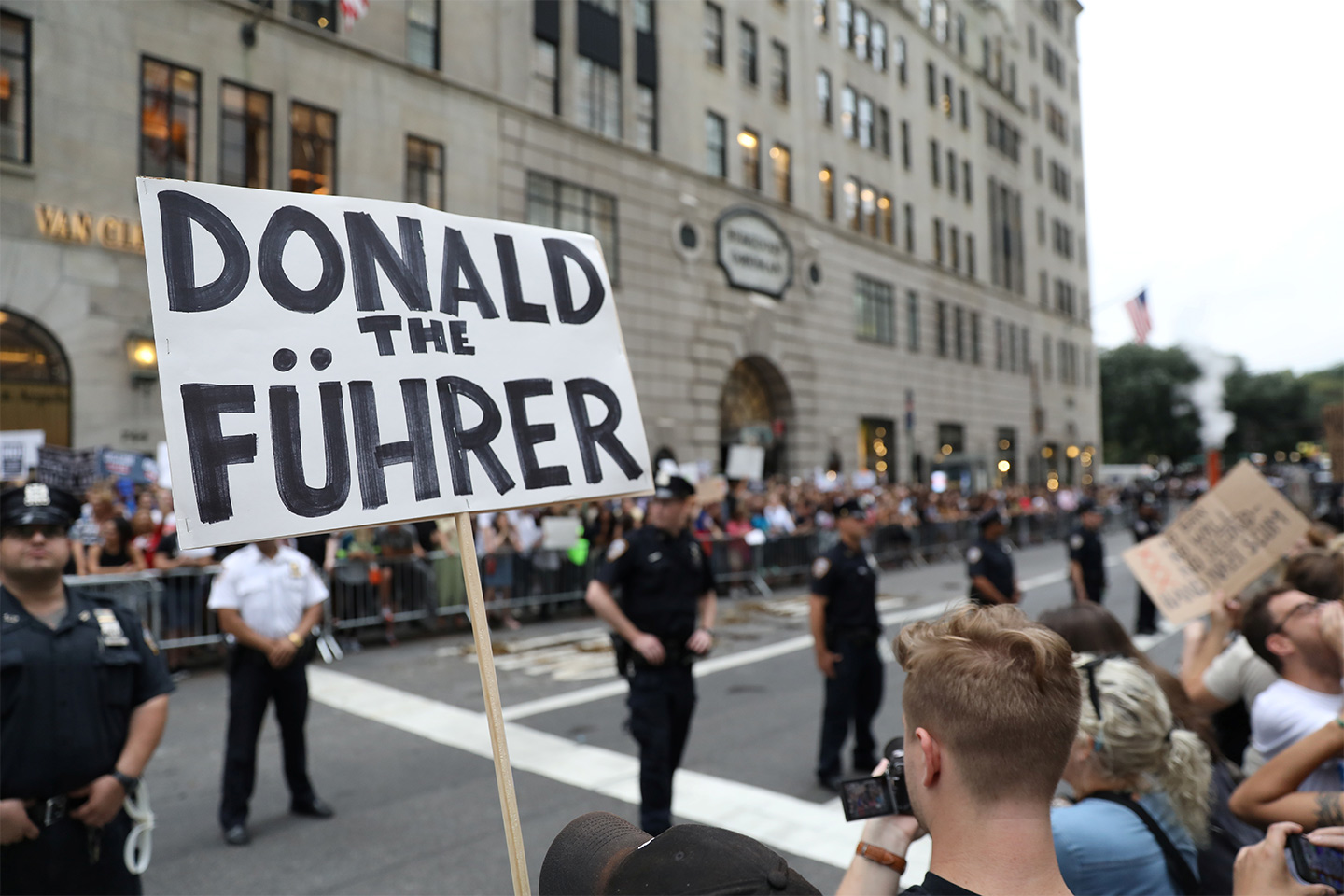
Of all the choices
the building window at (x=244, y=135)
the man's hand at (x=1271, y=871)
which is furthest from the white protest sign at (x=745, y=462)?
the man's hand at (x=1271, y=871)

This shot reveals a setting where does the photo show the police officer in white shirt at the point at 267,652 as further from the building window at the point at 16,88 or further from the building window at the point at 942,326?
the building window at the point at 942,326

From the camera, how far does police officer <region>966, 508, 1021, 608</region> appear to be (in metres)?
7.48

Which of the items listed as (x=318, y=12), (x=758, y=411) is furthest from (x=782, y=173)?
(x=318, y=12)

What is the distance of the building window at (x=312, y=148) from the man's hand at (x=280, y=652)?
12220 mm

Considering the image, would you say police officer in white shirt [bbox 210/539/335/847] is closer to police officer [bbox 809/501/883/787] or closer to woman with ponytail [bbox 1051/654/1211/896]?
police officer [bbox 809/501/883/787]

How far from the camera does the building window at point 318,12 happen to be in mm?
15711

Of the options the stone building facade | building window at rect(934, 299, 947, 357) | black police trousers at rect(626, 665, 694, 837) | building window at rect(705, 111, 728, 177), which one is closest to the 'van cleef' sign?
the stone building facade

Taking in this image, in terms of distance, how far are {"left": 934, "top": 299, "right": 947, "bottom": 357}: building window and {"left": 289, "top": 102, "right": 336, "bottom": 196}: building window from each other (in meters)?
25.9

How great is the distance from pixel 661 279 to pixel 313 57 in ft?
30.9

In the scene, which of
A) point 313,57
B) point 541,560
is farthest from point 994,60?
point 541,560

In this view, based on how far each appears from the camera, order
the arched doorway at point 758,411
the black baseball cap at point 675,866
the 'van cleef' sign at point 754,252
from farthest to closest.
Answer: the arched doorway at point 758,411, the 'van cleef' sign at point 754,252, the black baseball cap at point 675,866

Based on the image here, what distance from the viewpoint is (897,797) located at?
1.72m

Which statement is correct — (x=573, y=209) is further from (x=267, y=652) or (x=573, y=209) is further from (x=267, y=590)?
(x=267, y=652)

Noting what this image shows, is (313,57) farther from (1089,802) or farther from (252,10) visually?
(1089,802)
